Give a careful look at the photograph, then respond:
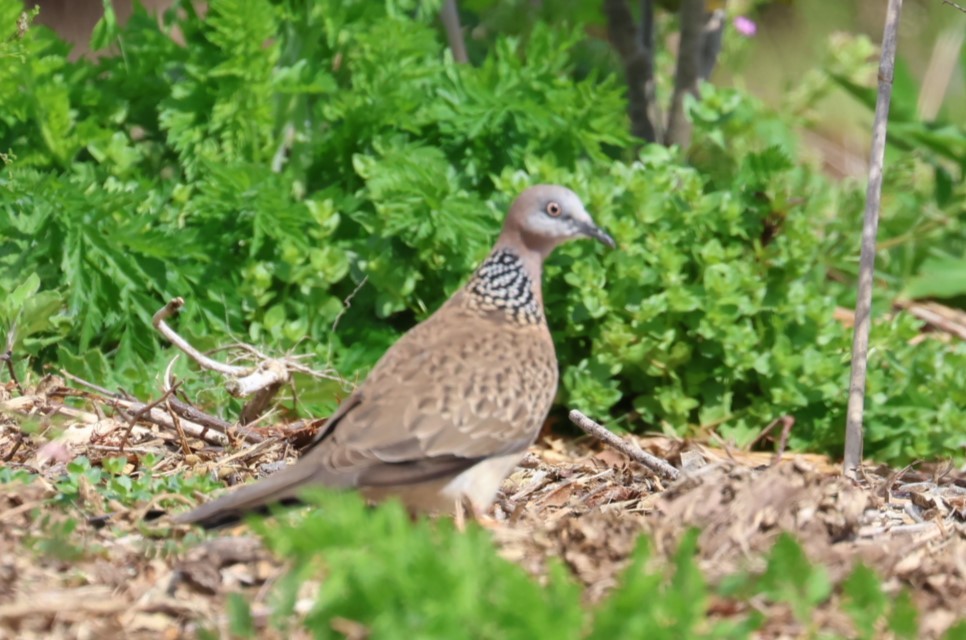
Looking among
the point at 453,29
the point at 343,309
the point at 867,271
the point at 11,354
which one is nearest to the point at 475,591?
the point at 867,271

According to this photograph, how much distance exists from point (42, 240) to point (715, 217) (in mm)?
2550

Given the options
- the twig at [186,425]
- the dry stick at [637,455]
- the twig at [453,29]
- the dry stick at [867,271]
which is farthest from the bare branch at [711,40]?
the twig at [186,425]

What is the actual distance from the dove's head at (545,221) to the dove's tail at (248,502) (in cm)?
142

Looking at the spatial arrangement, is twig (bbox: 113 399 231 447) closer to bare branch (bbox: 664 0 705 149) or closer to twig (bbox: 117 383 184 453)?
twig (bbox: 117 383 184 453)

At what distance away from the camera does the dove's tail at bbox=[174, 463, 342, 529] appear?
3348mm

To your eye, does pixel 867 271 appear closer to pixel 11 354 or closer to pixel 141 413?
pixel 141 413

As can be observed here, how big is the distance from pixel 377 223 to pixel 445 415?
1.69 metres

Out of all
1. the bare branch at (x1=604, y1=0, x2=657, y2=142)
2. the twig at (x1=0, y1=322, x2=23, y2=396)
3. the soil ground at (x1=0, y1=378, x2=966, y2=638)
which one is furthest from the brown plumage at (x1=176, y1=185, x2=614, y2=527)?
the bare branch at (x1=604, y1=0, x2=657, y2=142)

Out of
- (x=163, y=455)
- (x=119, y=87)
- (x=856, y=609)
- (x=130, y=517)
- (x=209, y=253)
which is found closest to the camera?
(x=856, y=609)

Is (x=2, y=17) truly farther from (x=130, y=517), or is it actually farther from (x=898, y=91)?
(x=898, y=91)

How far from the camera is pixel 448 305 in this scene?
4.55 metres

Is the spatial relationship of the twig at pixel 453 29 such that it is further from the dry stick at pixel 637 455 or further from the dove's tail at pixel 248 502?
the dove's tail at pixel 248 502

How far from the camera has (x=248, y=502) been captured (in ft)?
11.1

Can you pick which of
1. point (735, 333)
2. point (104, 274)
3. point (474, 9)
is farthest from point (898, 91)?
point (104, 274)
